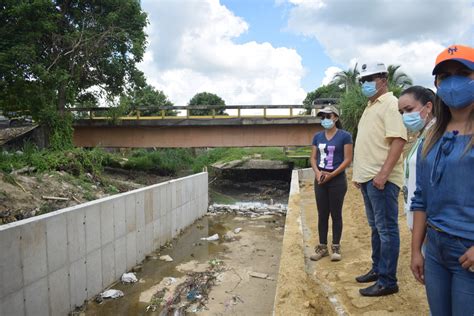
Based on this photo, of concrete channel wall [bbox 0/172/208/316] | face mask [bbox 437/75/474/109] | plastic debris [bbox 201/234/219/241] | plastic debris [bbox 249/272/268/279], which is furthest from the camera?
plastic debris [bbox 201/234/219/241]

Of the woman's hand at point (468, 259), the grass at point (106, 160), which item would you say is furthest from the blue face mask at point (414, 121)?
the grass at point (106, 160)

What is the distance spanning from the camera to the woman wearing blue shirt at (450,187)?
1.54m

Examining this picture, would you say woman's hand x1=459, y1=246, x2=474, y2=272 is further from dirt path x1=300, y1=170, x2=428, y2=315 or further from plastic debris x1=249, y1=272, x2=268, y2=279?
plastic debris x1=249, y1=272, x2=268, y2=279

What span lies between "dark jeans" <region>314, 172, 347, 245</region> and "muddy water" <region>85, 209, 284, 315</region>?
1610 mm

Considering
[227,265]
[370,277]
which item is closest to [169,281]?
[227,265]

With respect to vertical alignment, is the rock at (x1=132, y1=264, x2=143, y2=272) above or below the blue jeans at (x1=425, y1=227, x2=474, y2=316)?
below

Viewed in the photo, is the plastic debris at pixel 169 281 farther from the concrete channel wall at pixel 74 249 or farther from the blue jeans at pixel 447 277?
the blue jeans at pixel 447 277

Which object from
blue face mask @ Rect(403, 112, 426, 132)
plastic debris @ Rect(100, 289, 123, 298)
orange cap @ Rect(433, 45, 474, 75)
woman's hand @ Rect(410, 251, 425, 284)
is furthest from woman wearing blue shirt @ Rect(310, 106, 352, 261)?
plastic debris @ Rect(100, 289, 123, 298)

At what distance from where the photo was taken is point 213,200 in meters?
16.2

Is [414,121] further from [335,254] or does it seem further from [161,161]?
[161,161]

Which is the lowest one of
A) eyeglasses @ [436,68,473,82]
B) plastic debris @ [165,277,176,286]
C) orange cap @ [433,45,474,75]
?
plastic debris @ [165,277,176,286]

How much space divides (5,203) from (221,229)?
5076mm

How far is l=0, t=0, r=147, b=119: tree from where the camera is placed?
42.7 feet

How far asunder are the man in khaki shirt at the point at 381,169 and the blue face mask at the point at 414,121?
14.9 inches
